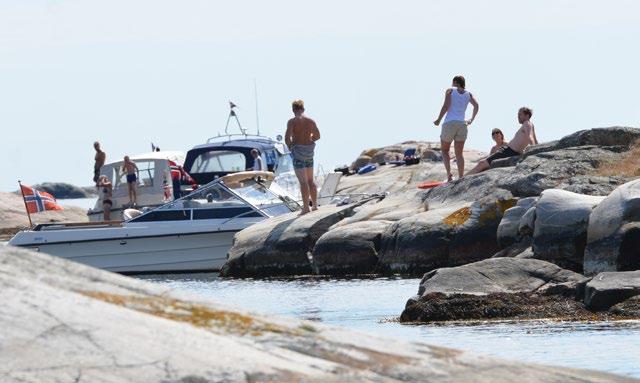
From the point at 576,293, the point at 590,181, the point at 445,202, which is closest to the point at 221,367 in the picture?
the point at 576,293

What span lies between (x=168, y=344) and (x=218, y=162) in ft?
89.9

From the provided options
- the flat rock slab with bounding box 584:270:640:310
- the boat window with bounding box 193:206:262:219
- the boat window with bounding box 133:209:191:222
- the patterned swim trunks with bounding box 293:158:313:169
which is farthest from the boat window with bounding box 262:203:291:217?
the flat rock slab with bounding box 584:270:640:310

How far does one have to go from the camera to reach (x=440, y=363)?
21.2ft

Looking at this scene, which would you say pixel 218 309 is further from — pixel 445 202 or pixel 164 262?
pixel 164 262

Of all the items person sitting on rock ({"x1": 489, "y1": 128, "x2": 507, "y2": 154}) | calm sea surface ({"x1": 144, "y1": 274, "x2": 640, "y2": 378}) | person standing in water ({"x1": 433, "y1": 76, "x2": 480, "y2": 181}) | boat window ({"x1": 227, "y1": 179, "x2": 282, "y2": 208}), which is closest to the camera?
calm sea surface ({"x1": 144, "y1": 274, "x2": 640, "y2": 378})

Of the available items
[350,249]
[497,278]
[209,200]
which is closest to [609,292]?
[497,278]

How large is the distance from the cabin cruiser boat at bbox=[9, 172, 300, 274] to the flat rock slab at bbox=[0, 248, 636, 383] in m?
20.6

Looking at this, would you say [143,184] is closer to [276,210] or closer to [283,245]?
[276,210]

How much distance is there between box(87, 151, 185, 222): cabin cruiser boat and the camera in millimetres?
32406

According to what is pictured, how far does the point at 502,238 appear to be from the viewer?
19.8 m

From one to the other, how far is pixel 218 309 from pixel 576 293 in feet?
27.5

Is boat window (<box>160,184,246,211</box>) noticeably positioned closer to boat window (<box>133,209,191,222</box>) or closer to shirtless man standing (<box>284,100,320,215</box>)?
boat window (<box>133,209,191,222</box>)

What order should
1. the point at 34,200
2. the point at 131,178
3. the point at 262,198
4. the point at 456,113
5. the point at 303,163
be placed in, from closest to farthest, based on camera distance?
the point at 456,113
the point at 303,163
the point at 262,198
the point at 131,178
the point at 34,200

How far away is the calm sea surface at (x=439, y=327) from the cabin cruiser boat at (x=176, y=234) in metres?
5.85
